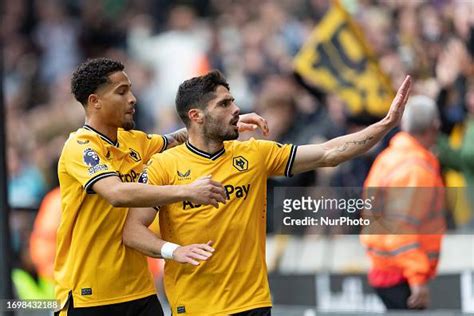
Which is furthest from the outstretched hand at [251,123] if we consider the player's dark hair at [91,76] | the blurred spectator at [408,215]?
the blurred spectator at [408,215]

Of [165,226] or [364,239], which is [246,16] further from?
A: [165,226]

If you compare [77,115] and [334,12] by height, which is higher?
[334,12]

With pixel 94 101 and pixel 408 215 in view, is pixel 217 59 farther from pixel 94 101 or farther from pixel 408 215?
pixel 94 101

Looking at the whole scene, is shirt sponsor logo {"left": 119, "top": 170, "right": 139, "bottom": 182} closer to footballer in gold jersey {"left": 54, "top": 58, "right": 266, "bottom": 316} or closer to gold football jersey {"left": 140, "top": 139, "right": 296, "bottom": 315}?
footballer in gold jersey {"left": 54, "top": 58, "right": 266, "bottom": 316}

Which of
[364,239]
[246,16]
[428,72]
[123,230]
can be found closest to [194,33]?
[246,16]

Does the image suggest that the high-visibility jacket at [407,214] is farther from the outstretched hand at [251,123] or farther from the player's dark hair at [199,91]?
the player's dark hair at [199,91]

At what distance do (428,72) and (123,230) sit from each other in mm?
5343

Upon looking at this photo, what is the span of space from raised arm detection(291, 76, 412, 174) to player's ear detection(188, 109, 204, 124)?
0.56m

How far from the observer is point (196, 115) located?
586cm

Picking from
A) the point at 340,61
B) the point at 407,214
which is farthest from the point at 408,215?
the point at 340,61

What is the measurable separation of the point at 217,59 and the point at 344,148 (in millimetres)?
5688

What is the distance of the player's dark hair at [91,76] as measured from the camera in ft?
20.2

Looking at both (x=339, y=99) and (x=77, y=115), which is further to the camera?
(x=77, y=115)

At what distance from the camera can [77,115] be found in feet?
38.6
